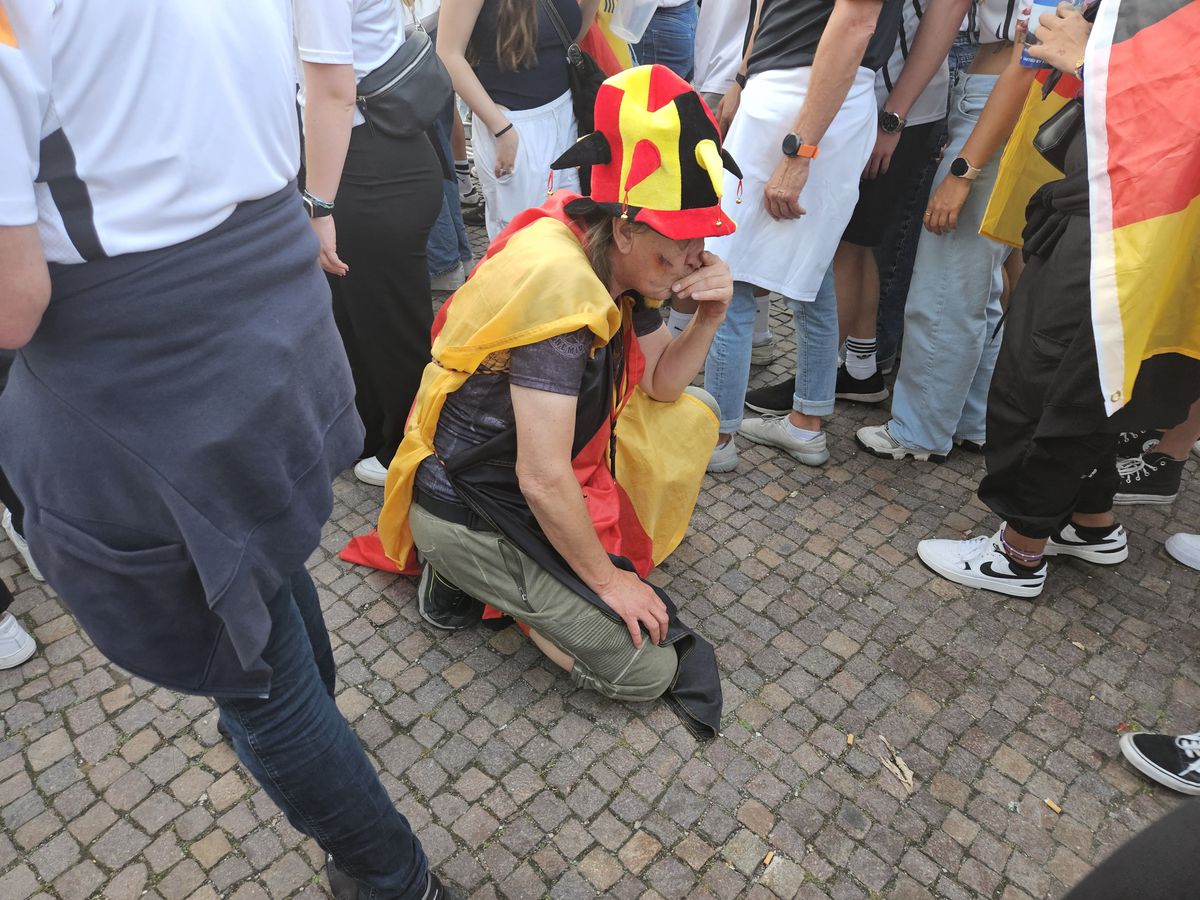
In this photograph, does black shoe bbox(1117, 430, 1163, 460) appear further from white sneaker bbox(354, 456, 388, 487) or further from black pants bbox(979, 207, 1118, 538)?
white sneaker bbox(354, 456, 388, 487)

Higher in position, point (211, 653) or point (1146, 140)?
point (1146, 140)

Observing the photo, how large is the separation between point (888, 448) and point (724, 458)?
0.75m

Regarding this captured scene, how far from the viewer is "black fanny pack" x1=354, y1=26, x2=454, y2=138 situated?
8.81 ft

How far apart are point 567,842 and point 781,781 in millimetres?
620

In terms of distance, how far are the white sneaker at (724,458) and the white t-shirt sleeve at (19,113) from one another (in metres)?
2.89

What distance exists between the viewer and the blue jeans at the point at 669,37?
4902mm

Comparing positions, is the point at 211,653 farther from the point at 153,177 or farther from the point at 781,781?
the point at 781,781

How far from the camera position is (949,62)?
353cm

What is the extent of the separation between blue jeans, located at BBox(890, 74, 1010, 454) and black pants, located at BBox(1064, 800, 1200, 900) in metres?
2.63

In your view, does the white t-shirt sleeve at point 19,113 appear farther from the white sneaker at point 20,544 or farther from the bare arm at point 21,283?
the white sneaker at point 20,544

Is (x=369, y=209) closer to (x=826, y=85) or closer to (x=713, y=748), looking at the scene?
(x=826, y=85)

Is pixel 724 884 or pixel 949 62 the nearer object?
pixel 724 884

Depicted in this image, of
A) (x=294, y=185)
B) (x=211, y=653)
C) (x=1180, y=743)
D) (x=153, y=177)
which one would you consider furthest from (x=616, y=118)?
(x=1180, y=743)

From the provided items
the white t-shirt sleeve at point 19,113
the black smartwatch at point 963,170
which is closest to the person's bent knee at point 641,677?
the white t-shirt sleeve at point 19,113
